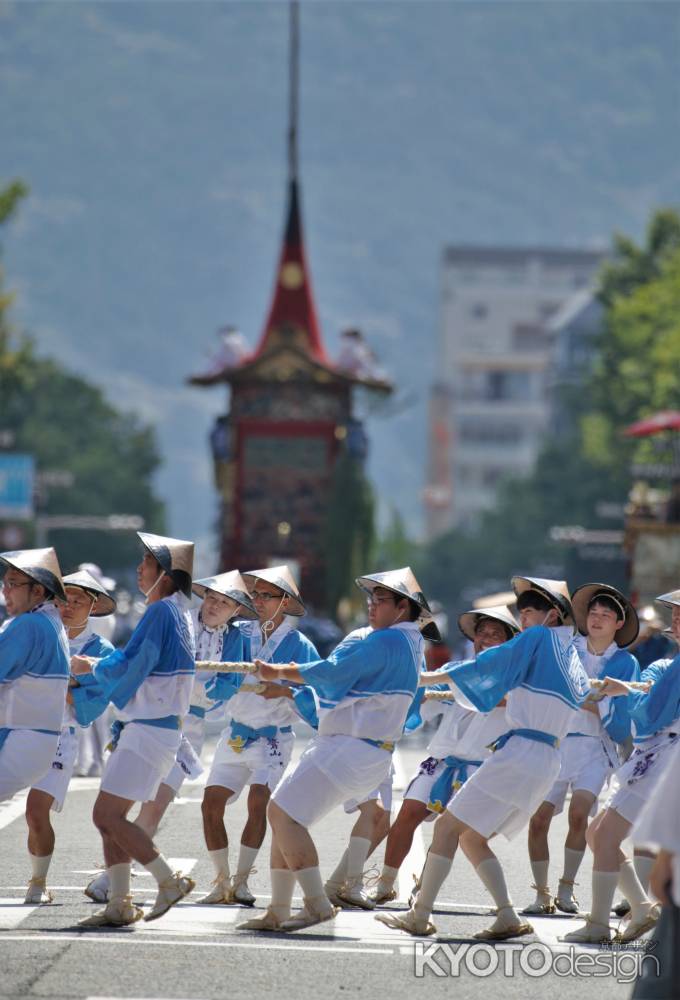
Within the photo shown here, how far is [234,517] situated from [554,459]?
1384 inches

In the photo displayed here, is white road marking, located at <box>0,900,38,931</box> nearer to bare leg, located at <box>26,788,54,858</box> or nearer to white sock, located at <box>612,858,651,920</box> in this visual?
bare leg, located at <box>26,788,54,858</box>

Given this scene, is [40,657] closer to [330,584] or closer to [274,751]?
[274,751]

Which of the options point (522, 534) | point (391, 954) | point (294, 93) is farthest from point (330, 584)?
point (391, 954)

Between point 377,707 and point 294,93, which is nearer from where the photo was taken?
point 377,707

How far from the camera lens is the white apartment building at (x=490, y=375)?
169m

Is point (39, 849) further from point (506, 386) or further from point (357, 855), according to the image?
point (506, 386)

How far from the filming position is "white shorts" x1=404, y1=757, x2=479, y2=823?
11961 millimetres

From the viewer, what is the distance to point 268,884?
1270cm

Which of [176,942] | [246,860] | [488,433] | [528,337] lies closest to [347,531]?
[246,860]

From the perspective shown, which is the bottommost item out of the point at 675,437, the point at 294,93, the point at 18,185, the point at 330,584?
the point at 330,584

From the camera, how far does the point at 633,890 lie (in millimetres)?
10844

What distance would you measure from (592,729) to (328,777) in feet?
7.93

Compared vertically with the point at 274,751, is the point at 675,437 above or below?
above

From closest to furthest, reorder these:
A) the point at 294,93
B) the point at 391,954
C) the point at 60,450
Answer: the point at 391,954 → the point at 294,93 → the point at 60,450
